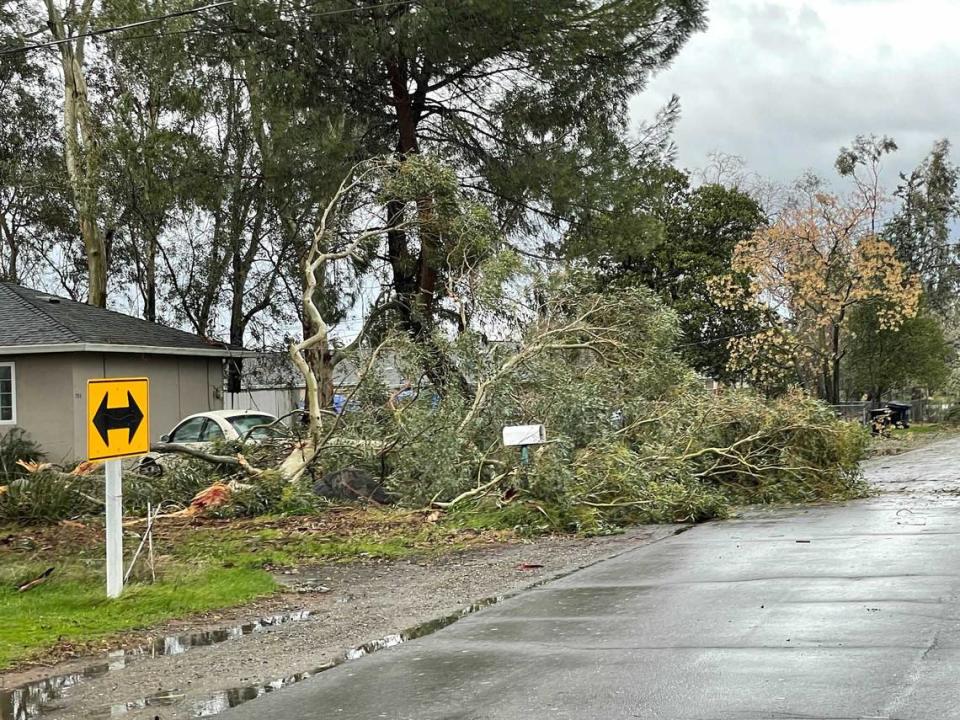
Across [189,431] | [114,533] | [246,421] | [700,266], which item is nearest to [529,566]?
[114,533]

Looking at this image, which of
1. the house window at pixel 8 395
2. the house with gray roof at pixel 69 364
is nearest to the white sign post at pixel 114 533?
the house with gray roof at pixel 69 364

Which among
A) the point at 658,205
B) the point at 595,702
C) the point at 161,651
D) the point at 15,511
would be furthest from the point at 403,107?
the point at 595,702

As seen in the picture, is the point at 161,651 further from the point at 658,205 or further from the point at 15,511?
the point at 658,205

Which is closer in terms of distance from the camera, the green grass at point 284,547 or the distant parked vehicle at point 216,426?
the green grass at point 284,547

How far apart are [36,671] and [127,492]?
28.0ft

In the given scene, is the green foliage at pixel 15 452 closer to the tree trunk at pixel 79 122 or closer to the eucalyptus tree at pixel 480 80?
the eucalyptus tree at pixel 480 80

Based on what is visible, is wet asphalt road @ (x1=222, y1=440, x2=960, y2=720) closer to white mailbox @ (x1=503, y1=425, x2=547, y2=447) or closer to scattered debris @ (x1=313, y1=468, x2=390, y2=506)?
white mailbox @ (x1=503, y1=425, x2=547, y2=447)

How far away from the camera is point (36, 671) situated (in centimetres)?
680

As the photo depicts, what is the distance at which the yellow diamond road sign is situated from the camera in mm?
8719

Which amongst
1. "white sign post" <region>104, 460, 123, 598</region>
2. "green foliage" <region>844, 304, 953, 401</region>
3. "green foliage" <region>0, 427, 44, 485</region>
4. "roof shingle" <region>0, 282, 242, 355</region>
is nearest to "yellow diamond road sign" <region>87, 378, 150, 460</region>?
"white sign post" <region>104, 460, 123, 598</region>

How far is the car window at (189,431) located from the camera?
20.5 m

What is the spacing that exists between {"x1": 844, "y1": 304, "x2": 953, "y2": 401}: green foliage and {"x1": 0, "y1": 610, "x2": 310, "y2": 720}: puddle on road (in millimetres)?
34339

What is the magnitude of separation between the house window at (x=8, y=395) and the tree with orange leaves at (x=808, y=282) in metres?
21.7

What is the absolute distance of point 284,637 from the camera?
7559 millimetres
